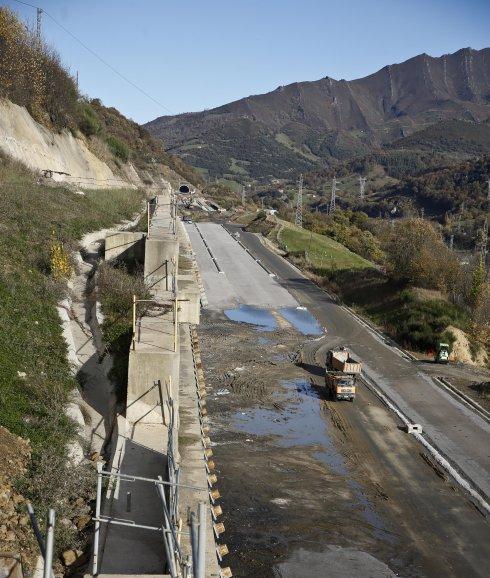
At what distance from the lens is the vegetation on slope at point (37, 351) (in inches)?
382

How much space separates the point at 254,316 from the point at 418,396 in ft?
39.8

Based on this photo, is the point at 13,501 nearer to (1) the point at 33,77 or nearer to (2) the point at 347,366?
(2) the point at 347,366

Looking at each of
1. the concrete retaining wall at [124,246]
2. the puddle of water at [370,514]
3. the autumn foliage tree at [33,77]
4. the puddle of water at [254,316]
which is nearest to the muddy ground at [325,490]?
the puddle of water at [370,514]

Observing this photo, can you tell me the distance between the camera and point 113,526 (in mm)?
9492

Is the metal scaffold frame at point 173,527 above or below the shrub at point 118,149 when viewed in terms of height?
below

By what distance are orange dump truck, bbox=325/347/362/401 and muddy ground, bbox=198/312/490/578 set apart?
15.3 inches

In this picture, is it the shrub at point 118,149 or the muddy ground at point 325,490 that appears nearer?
the muddy ground at point 325,490

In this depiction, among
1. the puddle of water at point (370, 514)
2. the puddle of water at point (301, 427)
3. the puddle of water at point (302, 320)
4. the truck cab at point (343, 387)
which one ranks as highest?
the puddle of water at point (302, 320)

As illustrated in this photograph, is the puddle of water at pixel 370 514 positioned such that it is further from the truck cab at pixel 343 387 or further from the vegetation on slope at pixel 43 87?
the vegetation on slope at pixel 43 87

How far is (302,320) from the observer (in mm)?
34562

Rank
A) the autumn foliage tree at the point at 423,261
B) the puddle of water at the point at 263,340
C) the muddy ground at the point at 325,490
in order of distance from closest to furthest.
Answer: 1. the muddy ground at the point at 325,490
2. the puddle of water at the point at 263,340
3. the autumn foliage tree at the point at 423,261

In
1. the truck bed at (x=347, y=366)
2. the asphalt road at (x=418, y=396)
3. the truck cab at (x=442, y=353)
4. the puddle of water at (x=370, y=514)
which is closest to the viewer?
the puddle of water at (x=370, y=514)

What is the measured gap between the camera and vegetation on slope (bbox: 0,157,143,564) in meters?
9.70

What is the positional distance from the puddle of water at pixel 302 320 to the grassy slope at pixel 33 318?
12095mm
